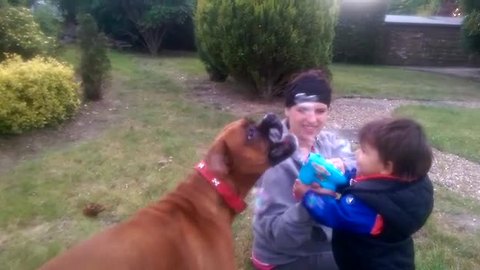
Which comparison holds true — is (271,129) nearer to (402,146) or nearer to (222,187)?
(222,187)

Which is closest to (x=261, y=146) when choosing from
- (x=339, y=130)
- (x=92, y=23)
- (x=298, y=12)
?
(x=339, y=130)

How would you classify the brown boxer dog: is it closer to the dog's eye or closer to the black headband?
the dog's eye

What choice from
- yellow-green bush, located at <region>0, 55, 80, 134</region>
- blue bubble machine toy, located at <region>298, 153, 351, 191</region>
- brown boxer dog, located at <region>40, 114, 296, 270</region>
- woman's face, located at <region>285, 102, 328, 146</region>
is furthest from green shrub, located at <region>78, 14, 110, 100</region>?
blue bubble machine toy, located at <region>298, 153, 351, 191</region>

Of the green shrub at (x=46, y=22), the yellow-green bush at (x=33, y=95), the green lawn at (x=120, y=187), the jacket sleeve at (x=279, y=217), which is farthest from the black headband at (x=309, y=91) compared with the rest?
the green shrub at (x=46, y=22)

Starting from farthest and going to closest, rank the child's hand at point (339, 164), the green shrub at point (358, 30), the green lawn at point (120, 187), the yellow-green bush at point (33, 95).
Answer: the green shrub at point (358, 30), the yellow-green bush at point (33, 95), the green lawn at point (120, 187), the child's hand at point (339, 164)

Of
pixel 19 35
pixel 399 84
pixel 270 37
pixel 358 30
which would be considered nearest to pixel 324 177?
pixel 270 37

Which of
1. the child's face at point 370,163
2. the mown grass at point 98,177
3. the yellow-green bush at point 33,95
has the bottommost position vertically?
the mown grass at point 98,177

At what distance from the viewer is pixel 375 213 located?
315cm

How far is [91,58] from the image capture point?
36.8ft

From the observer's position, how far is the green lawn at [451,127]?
9406 millimetres

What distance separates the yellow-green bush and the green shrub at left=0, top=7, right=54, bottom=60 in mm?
1573

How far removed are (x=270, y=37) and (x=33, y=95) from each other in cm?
391

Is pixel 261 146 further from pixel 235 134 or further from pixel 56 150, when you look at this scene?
pixel 56 150

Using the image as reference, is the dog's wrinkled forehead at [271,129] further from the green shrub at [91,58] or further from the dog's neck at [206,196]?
the green shrub at [91,58]
